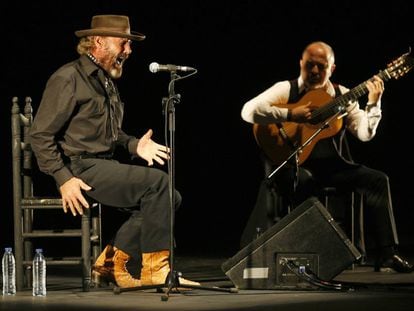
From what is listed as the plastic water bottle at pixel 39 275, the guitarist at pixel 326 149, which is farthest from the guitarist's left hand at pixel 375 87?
the plastic water bottle at pixel 39 275

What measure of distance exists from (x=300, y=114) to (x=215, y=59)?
1930 mm

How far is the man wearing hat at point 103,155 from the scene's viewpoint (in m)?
5.32

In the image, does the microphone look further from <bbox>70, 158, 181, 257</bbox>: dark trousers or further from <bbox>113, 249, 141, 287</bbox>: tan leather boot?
<bbox>113, 249, 141, 287</bbox>: tan leather boot

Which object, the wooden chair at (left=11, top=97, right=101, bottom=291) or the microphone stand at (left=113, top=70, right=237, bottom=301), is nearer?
the microphone stand at (left=113, top=70, right=237, bottom=301)

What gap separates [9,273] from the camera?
5.47 m

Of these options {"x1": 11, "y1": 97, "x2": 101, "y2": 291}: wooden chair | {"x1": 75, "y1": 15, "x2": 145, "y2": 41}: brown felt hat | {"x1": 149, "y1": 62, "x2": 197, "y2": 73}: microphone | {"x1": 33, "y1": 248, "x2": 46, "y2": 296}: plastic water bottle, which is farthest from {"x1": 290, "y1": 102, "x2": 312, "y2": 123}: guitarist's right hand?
{"x1": 33, "y1": 248, "x2": 46, "y2": 296}: plastic water bottle

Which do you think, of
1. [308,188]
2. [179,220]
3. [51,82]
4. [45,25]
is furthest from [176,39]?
[51,82]

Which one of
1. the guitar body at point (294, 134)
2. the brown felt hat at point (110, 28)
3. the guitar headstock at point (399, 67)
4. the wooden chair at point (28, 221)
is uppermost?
the brown felt hat at point (110, 28)

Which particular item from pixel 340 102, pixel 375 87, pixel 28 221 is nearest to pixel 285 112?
pixel 340 102

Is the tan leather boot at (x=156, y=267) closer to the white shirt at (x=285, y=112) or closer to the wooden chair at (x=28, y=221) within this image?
the wooden chair at (x=28, y=221)

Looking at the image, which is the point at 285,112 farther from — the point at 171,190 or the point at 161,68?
the point at 161,68

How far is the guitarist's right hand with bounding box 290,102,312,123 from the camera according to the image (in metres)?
6.39

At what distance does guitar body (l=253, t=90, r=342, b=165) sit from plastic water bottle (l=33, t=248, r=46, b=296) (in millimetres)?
1730

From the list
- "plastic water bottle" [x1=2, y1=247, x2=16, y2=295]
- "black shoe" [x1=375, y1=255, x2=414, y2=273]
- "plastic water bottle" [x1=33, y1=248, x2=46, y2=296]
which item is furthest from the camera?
"black shoe" [x1=375, y1=255, x2=414, y2=273]
